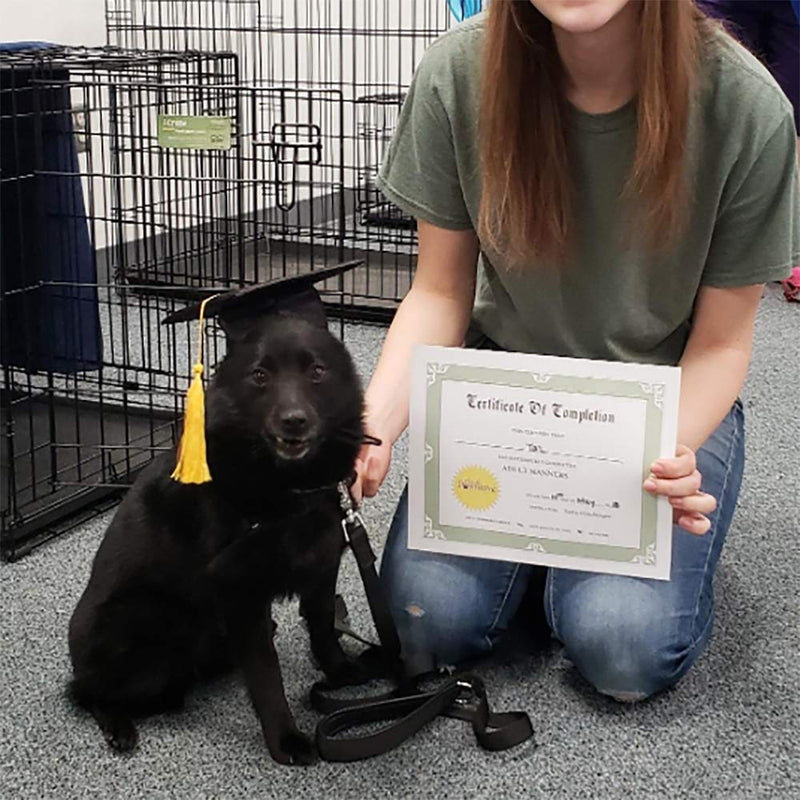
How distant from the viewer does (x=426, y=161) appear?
147cm

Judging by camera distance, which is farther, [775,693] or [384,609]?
[775,693]

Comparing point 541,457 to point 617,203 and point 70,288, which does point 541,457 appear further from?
point 70,288

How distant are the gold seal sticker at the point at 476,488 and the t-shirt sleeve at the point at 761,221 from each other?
1.24 ft

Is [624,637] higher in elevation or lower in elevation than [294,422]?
lower

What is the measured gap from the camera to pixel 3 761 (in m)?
1.36

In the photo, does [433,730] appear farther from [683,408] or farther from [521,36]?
[521,36]

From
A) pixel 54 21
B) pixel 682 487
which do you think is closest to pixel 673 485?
pixel 682 487

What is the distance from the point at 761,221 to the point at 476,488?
18.9 inches

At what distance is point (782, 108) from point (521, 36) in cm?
32

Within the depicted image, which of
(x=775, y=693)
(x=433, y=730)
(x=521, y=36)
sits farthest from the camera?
(x=775, y=693)

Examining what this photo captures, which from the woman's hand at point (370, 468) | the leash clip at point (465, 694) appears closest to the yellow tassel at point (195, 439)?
the woman's hand at point (370, 468)

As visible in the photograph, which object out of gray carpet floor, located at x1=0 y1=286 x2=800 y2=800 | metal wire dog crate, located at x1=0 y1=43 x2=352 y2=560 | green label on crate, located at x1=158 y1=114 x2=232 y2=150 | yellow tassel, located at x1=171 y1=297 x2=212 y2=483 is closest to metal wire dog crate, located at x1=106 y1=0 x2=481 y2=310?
metal wire dog crate, located at x1=0 y1=43 x2=352 y2=560

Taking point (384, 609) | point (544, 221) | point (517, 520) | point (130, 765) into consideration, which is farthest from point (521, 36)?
point (130, 765)

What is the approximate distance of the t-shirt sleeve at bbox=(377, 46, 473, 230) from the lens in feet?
4.75
